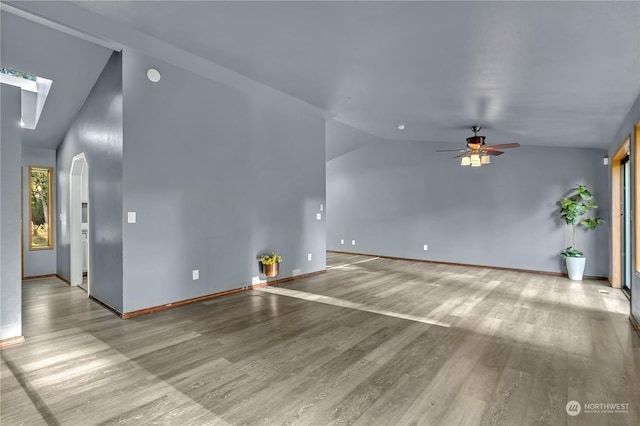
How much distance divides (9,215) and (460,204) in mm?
7811

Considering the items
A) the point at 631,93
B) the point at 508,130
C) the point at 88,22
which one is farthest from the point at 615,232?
the point at 88,22

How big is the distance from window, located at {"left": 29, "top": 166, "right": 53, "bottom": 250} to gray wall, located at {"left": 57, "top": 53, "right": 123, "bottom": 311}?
2077 mm

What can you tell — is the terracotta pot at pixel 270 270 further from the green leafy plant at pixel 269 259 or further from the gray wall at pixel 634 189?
the gray wall at pixel 634 189

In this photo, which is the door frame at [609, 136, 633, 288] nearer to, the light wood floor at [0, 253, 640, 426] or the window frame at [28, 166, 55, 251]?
the light wood floor at [0, 253, 640, 426]

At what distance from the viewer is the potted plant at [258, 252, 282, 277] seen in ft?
17.4

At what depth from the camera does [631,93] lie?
3.21 metres

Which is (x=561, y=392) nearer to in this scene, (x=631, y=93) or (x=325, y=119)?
(x=631, y=93)

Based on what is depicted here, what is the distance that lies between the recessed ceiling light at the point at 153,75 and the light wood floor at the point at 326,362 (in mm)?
2893

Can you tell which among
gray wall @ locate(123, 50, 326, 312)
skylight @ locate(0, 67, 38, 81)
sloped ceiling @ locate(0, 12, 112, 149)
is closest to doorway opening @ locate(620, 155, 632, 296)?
gray wall @ locate(123, 50, 326, 312)

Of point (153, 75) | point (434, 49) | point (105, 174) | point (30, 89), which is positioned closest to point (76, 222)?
point (105, 174)

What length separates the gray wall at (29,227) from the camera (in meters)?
6.20

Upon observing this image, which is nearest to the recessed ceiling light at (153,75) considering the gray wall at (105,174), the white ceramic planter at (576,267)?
the gray wall at (105,174)

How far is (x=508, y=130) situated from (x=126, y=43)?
5.60 m

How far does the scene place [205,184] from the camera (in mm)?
4688
